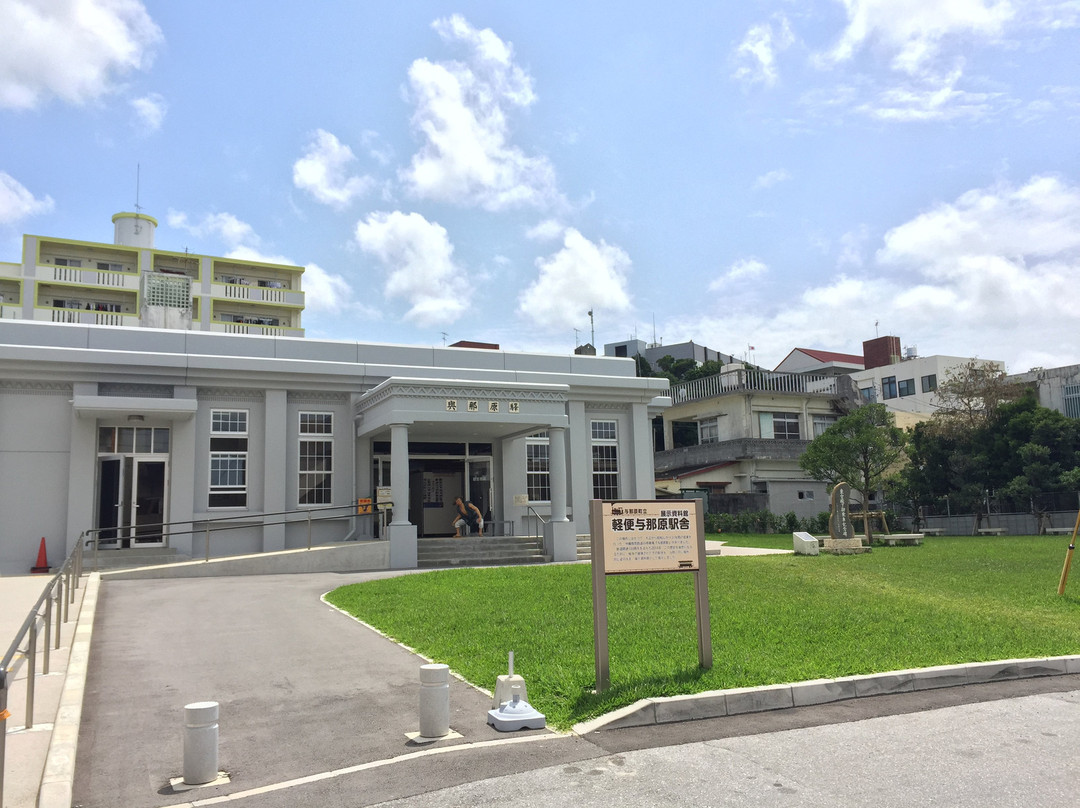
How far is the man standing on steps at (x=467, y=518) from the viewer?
78.3 feet

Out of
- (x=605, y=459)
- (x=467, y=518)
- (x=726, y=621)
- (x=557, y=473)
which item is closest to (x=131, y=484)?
(x=467, y=518)

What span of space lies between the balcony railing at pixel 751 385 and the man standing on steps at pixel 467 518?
72.3 ft

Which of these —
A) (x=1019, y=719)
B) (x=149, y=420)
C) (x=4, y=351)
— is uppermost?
(x=4, y=351)

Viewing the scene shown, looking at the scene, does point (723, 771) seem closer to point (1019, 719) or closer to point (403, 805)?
point (403, 805)

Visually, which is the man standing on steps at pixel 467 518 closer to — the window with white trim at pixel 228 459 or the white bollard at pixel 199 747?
the window with white trim at pixel 228 459

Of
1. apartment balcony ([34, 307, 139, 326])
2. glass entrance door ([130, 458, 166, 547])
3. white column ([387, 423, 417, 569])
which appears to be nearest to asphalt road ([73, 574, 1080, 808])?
white column ([387, 423, 417, 569])

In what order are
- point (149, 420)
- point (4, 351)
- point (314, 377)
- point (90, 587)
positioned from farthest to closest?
1. point (314, 377)
2. point (149, 420)
3. point (4, 351)
4. point (90, 587)

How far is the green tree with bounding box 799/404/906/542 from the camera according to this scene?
3048cm

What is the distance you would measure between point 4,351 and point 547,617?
15.2m

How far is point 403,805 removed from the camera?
559 centimetres

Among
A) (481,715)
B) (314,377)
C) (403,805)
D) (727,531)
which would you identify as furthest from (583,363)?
(403,805)

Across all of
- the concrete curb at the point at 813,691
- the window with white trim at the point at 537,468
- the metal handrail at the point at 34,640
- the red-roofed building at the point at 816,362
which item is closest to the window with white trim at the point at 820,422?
the red-roofed building at the point at 816,362

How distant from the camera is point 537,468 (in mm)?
26156

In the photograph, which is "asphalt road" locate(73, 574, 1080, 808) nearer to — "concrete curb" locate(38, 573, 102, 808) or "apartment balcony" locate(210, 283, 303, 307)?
"concrete curb" locate(38, 573, 102, 808)
